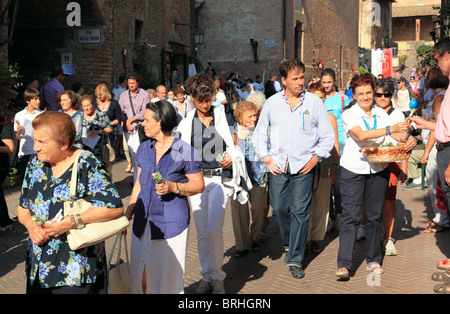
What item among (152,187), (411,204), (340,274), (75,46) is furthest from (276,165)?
(75,46)

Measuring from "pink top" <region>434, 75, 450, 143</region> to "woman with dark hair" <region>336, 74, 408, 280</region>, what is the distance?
533mm

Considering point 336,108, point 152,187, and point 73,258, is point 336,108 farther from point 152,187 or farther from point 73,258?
point 73,258

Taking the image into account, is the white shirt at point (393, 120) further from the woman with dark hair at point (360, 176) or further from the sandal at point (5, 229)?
the sandal at point (5, 229)

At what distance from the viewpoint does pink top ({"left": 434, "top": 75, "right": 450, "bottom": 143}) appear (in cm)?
503

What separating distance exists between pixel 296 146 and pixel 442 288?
1819mm

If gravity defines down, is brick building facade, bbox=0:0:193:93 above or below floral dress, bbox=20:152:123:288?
above

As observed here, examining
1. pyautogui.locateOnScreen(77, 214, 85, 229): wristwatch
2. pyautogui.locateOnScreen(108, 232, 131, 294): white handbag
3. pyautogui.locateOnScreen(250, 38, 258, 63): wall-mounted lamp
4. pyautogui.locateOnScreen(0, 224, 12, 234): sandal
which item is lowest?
pyautogui.locateOnScreen(0, 224, 12, 234): sandal

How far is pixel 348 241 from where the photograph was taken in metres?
5.59

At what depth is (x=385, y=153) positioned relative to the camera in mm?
5270

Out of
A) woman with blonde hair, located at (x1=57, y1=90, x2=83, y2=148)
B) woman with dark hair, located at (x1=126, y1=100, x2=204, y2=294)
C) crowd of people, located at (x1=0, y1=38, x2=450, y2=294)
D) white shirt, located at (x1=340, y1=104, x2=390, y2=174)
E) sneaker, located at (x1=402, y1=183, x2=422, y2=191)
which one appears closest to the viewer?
crowd of people, located at (x1=0, y1=38, x2=450, y2=294)

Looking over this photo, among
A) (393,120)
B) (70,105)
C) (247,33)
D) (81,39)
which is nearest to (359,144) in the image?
(393,120)

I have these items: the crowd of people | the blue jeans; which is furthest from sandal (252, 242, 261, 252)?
the blue jeans

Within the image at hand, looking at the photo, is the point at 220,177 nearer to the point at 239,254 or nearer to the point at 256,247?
the point at 239,254

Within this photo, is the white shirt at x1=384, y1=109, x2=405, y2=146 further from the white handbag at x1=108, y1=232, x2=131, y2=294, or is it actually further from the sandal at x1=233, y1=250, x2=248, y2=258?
the white handbag at x1=108, y1=232, x2=131, y2=294
